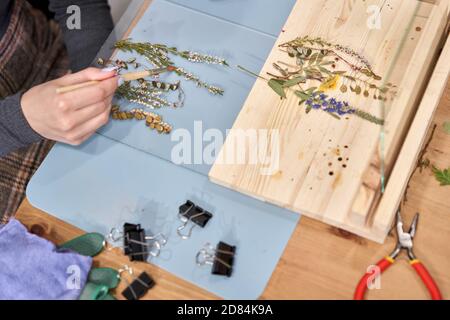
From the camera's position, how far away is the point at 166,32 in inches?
48.4

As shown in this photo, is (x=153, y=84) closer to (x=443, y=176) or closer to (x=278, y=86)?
(x=278, y=86)

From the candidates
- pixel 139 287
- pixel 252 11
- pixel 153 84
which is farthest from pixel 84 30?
pixel 139 287

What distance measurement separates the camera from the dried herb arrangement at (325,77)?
1.05 meters

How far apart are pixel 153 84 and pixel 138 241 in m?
0.35

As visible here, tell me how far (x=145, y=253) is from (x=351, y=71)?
538mm

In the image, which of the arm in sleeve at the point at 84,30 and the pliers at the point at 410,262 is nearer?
the pliers at the point at 410,262

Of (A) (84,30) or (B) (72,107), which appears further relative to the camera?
(A) (84,30)

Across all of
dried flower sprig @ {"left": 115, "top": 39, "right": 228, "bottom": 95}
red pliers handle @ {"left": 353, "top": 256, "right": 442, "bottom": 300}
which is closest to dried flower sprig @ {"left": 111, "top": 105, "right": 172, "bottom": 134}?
dried flower sprig @ {"left": 115, "top": 39, "right": 228, "bottom": 95}

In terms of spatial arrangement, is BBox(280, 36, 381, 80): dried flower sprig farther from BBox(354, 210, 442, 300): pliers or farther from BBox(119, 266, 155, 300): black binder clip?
BBox(119, 266, 155, 300): black binder clip

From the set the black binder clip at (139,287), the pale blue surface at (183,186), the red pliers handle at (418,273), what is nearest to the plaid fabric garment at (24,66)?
the pale blue surface at (183,186)

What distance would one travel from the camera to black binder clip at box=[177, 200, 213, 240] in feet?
3.23

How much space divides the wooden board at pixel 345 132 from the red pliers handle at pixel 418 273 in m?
0.05

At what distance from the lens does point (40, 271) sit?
96 centimetres

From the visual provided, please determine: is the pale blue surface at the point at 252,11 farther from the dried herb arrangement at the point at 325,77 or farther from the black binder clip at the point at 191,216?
the black binder clip at the point at 191,216
